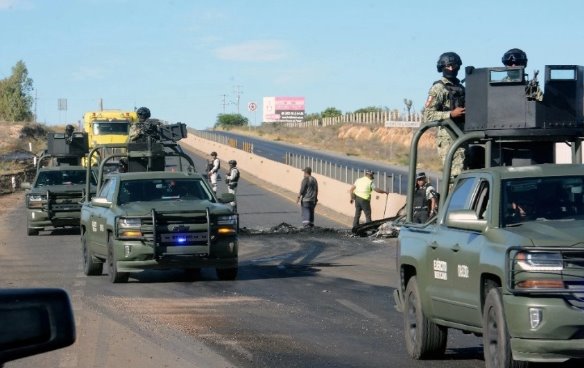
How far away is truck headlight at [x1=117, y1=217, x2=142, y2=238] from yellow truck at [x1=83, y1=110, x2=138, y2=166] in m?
37.8

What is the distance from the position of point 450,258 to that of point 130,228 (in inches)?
350

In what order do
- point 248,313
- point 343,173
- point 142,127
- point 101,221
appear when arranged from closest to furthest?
point 248,313, point 101,221, point 142,127, point 343,173

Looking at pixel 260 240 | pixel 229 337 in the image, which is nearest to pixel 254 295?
pixel 229 337

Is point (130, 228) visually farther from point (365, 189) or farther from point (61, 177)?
point (61, 177)

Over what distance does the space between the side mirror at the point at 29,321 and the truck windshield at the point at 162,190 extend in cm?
1560

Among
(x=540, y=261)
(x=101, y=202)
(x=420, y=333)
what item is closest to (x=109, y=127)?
(x=101, y=202)

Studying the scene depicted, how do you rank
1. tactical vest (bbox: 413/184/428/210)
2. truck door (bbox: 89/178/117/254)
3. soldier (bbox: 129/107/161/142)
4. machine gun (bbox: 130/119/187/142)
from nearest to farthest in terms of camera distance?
1. truck door (bbox: 89/178/117/254)
2. tactical vest (bbox: 413/184/428/210)
3. machine gun (bbox: 130/119/187/142)
4. soldier (bbox: 129/107/161/142)

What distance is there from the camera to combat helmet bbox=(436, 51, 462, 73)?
12.8m

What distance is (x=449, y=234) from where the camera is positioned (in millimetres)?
8805

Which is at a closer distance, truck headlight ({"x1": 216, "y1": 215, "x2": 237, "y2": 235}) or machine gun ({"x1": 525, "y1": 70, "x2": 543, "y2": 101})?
machine gun ({"x1": 525, "y1": 70, "x2": 543, "y2": 101})

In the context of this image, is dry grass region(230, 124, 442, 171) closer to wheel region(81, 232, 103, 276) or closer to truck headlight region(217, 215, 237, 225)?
wheel region(81, 232, 103, 276)

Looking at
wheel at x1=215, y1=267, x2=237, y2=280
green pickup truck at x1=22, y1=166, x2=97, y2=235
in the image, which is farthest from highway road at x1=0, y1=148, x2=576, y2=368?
green pickup truck at x1=22, y1=166, x2=97, y2=235

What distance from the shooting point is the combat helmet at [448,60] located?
503 inches

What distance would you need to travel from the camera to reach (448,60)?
12.8 meters
